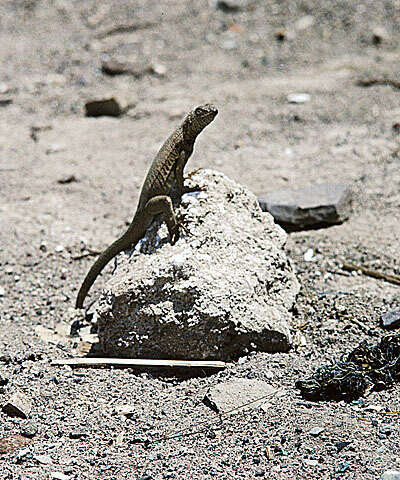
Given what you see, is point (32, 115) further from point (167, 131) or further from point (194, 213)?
point (194, 213)

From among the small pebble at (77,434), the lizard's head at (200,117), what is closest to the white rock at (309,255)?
the lizard's head at (200,117)

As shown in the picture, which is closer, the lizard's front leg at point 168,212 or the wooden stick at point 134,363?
the wooden stick at point 134,363

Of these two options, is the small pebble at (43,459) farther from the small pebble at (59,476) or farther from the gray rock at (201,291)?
the gray rock at (201,291)

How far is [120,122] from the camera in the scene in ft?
28.0

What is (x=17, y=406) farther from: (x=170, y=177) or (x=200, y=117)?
Result: (x=200, y=117)

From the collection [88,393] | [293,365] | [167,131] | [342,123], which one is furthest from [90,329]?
[342,123]

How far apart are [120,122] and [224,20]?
3.02 m

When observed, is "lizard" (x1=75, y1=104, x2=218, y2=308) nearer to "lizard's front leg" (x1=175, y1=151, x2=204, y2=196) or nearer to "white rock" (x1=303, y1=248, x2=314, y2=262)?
"lizard's front leg" (x1=175, y1=151, x2=204, y2=196)

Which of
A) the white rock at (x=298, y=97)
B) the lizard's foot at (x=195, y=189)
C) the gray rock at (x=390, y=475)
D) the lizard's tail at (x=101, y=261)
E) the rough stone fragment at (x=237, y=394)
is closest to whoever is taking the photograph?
the gray rock at (x=390, y=475)

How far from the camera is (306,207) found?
585 cm

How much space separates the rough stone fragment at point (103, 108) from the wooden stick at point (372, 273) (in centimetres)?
428

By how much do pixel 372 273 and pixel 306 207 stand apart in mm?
920

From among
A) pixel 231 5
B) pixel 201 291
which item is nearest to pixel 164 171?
pixel 201 291

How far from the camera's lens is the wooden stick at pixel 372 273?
5117 millimetres
